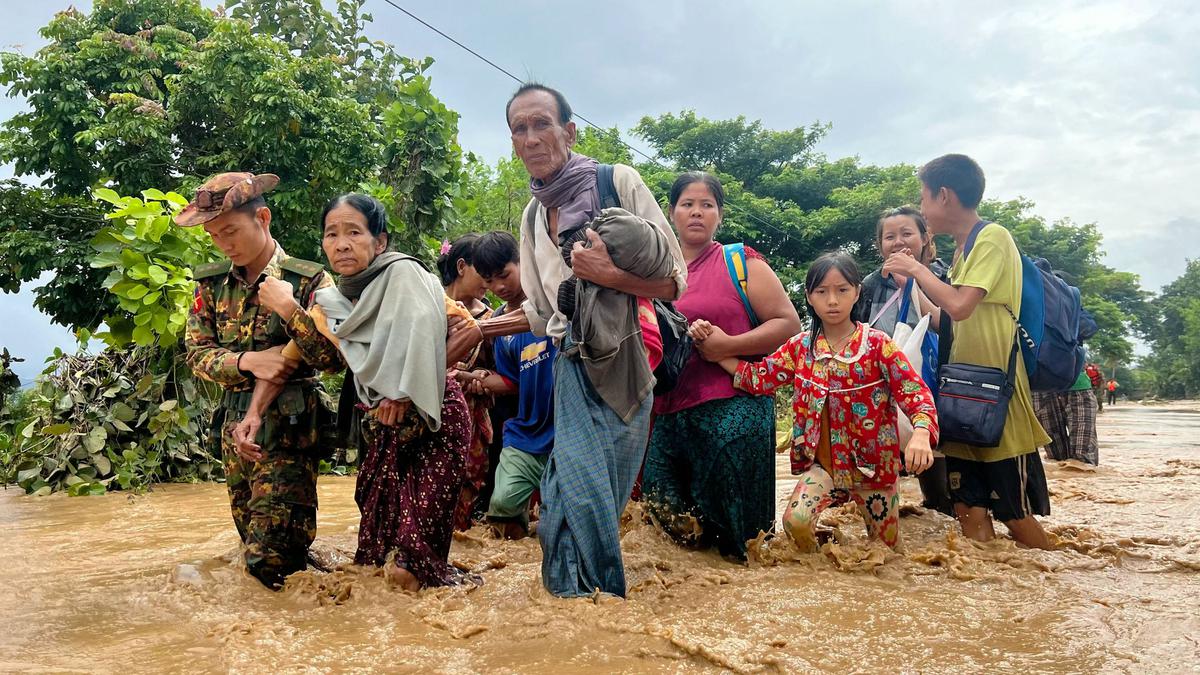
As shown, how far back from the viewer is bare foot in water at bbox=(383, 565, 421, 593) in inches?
118

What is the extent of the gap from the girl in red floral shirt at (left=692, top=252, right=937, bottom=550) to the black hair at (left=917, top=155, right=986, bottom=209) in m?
0.63

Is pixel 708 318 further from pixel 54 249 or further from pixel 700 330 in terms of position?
pixel 54 249

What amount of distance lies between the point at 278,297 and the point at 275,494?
78cm

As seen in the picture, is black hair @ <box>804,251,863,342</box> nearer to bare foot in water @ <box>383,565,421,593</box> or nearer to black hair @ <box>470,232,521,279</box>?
black hair @ <box>470,232,521,279</box>

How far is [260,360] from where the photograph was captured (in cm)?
309

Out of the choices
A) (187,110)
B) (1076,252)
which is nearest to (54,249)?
(187,110)

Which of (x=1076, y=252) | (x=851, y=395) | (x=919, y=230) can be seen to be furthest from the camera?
(x=1076, y=252)

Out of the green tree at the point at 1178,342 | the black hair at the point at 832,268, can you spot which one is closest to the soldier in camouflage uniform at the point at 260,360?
the black hair at the point at 832,268

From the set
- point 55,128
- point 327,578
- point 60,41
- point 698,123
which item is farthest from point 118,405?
point 698,123

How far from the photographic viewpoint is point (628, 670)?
2092mm

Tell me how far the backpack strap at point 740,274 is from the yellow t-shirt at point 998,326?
3.11 feet

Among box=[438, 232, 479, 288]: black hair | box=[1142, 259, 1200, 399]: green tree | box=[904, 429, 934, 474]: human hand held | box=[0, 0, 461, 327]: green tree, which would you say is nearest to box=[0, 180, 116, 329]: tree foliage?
box=[0, 0, 461, 327]: green tree

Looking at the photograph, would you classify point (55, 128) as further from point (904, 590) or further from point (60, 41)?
point (904, 590)

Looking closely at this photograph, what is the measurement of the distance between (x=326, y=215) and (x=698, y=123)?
2597 cm
